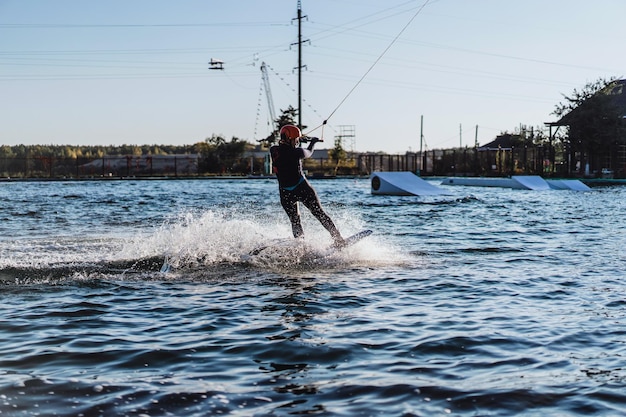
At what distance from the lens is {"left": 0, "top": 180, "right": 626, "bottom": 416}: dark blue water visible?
4.99 metres

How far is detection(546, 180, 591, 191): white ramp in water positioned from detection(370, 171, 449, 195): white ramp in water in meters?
8.32

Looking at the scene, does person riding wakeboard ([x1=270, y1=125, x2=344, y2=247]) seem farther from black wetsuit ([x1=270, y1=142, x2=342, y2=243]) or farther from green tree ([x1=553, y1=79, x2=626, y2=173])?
green tree ([x1=553, y1=79, x2=626, y2=173])

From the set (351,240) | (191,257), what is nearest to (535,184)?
(351,240)

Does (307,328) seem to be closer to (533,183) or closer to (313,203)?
(313,203)

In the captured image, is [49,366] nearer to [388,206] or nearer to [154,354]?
[154,354]

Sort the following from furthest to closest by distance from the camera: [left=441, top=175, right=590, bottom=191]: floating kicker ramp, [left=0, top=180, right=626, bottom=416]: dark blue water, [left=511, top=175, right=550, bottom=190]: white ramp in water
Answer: [left=511, top=175, right=550, bottom=190]: white ramp in water
[left=441, top=175, right=590, bottom=191]: floating kicker ramp
[left=0, top=180, right=626, bottom=416]: dark blue water

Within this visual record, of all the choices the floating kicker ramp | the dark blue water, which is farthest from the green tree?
the dark blue water

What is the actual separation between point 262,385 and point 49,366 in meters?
1.72

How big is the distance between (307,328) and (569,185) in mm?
35919

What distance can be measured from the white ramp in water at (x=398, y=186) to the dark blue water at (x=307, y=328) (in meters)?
21.1

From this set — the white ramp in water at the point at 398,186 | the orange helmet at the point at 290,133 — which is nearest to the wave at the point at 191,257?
the orange helmet at the point at 290,133

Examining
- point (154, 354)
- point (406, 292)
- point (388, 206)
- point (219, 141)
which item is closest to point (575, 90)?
point (388, 206)

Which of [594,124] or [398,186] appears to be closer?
[398,186]

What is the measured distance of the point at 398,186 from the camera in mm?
35875
